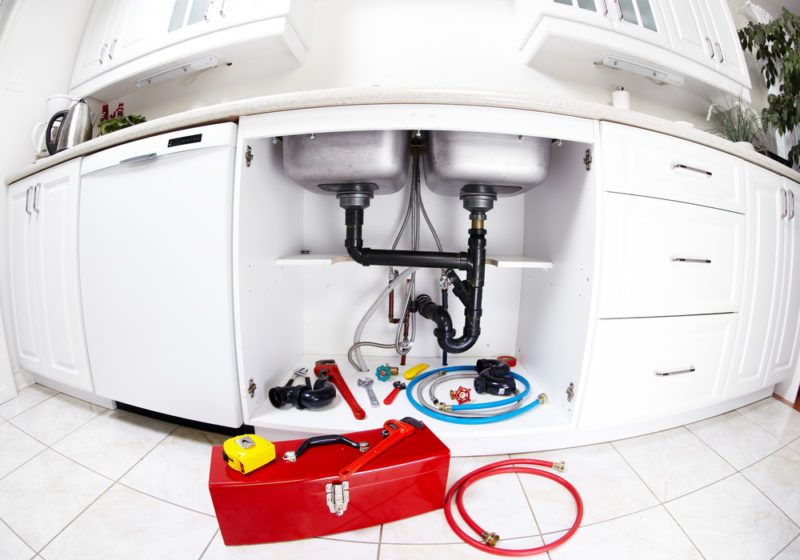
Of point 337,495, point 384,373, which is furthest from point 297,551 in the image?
point 384,373

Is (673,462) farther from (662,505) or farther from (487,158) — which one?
(487,158)

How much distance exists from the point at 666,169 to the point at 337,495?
1168 millimetres

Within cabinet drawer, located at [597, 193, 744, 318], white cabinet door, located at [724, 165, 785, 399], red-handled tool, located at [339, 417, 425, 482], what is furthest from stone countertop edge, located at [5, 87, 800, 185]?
red-handled tool, located at [339, 417, 425, 482]

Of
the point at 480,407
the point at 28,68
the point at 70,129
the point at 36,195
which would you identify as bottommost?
the point at 480,407

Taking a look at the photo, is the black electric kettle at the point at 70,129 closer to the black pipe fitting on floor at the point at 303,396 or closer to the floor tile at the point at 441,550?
the black pipe fitting on floor at the point at 303,396

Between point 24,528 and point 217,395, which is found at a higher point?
point 217,395

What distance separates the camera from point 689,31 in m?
1.21

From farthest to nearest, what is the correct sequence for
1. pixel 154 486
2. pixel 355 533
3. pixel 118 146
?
1. pixel 118 146
2. pixel 154 486
3. pixel 355 533

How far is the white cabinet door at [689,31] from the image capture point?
3.85 feet

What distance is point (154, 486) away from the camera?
658 mm

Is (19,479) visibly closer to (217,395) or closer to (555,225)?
(217,395)

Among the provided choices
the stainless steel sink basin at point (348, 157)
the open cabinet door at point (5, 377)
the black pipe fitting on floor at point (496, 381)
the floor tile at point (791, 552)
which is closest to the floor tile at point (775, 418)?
the floor tile at point (791, 552)

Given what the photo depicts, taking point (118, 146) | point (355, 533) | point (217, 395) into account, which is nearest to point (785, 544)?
point (355, 533)

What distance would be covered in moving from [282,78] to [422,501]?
1694 millimetres
